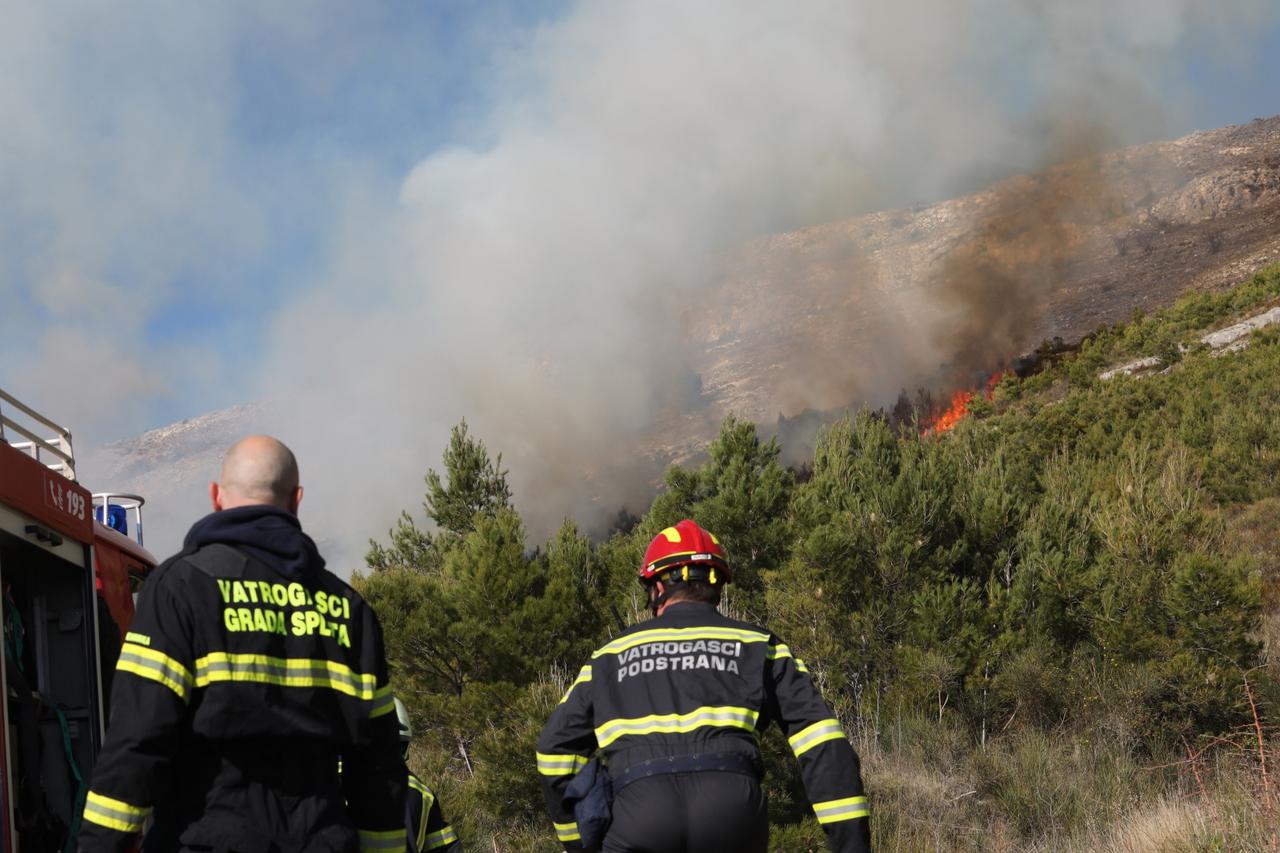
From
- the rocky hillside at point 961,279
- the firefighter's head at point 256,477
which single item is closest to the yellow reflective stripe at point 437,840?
the firefighter's head at point 256,477

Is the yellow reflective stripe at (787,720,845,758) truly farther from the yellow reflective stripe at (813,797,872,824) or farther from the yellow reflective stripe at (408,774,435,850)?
the yellow reflective stripe at (408,774,435,850)

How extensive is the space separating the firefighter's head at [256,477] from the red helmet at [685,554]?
109 centimetres

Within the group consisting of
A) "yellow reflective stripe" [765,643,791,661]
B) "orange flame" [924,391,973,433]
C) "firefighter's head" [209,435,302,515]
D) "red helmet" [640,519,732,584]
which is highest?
"orange flame" [924,391,973,433]

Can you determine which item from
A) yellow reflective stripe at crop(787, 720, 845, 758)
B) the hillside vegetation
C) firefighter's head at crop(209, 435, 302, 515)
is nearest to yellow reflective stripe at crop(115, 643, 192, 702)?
firefighter's head at crop(209, 435, 302, 515)

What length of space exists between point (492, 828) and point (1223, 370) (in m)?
20.1

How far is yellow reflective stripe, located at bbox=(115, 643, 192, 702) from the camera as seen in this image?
2.14 meters

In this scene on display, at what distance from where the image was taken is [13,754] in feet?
12.6

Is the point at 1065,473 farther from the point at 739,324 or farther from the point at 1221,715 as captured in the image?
the point at 739,324

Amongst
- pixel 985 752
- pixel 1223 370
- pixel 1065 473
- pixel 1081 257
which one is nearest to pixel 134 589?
pixel 985 752

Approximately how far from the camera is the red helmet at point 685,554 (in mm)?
3146

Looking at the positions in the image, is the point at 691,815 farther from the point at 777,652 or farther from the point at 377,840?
the point at 377,840

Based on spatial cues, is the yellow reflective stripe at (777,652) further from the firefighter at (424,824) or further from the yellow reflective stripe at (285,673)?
the firefighter at (424,824)

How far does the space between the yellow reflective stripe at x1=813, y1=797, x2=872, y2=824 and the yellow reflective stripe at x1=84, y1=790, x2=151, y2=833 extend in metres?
1.57

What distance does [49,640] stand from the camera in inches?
172
